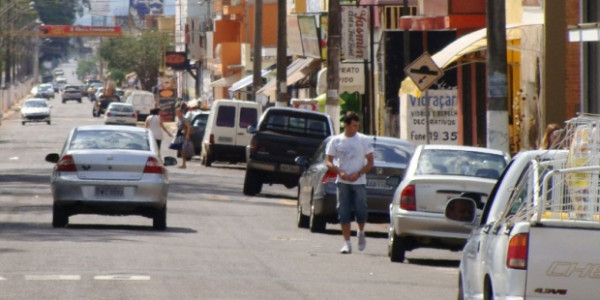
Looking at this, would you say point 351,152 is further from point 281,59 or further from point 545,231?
point 281,59

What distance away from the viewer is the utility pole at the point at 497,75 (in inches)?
822

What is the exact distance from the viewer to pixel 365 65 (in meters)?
42.1

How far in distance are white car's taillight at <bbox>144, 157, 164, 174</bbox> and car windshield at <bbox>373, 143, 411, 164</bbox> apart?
3099 millimetres

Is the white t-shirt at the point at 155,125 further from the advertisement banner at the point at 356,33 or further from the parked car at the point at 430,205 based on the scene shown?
the parked car at the point at 430,205

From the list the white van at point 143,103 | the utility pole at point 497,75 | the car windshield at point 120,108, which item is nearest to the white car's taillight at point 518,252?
the utility pole at point 497,75

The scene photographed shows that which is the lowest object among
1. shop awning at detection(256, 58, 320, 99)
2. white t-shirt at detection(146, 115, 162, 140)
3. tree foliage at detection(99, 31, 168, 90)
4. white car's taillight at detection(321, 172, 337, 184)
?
white car's taillight at detection(321, 172, 337, 184)

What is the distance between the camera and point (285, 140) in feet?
99.5

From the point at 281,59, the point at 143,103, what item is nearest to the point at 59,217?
the point at 281,59

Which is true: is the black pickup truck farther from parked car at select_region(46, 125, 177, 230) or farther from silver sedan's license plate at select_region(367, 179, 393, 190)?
parked car at select_region(46, 125, 177, 230)

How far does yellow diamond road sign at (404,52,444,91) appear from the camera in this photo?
2730 centimetres

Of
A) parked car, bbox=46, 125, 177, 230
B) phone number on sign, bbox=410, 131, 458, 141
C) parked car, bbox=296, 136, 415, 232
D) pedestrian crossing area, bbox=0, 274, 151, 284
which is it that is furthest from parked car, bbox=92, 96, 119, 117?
pedestrian crossing area, bbox=0, 274, 151, 284

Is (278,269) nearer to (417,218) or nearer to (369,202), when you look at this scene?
(417,218)

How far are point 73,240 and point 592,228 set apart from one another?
435 inches

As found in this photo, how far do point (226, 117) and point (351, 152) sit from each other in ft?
80.0
